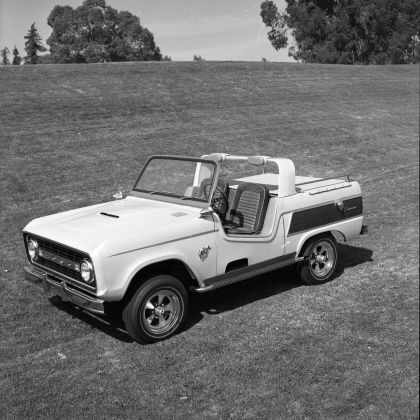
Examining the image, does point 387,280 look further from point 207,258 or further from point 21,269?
point 21,269

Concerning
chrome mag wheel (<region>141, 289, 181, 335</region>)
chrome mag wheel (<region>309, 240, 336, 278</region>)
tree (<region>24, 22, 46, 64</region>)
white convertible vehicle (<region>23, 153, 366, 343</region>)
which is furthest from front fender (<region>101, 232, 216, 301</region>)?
tree (<region>24, 22, 46, 64</region>)

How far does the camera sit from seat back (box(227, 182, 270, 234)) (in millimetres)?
6129

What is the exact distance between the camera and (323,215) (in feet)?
21.7

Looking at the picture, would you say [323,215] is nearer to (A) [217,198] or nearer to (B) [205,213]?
(A) [217,198]

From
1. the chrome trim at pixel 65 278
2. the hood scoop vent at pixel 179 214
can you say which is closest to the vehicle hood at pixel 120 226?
the hood scoop vent at pixel 179 214

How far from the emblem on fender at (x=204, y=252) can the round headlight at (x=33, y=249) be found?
1654mm

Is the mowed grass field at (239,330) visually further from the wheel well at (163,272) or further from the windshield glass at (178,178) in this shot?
the windshield glass at (178,178)

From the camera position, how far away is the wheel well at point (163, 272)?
17.1 feet

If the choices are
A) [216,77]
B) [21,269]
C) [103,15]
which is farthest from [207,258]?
[216,77]

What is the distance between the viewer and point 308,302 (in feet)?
20.2

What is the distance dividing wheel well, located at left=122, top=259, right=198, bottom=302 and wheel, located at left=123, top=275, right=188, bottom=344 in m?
0.12

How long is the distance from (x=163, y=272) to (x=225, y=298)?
45.5 inches

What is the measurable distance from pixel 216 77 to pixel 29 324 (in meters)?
18.1

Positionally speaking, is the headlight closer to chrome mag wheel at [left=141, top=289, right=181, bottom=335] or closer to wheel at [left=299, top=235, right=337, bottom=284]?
chrome mag wheel at [left=141, top=289, right=181, bottom=335]
